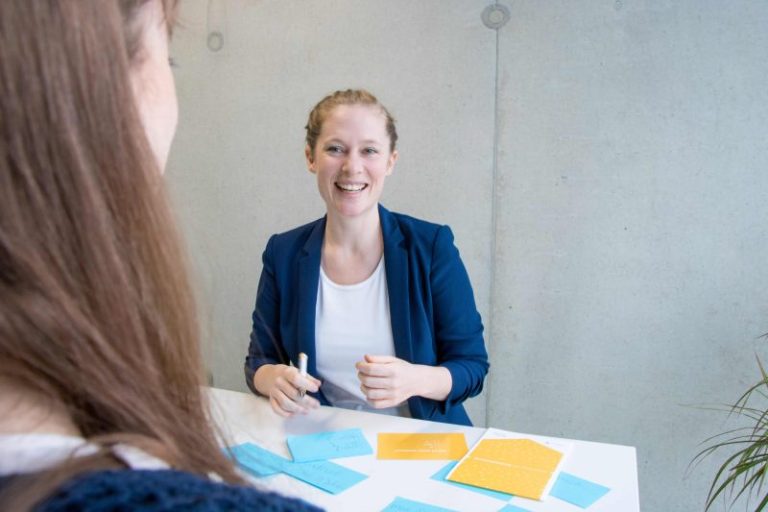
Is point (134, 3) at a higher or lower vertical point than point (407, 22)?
lower

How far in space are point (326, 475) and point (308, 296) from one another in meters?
0.63

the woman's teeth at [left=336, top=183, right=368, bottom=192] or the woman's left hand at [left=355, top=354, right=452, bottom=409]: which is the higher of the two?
the woman's teeth at [left=336, top=183, right=368, bottom=192]

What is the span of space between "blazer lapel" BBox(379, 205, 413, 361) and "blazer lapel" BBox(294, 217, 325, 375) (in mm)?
212

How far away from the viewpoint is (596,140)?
7.63 feet

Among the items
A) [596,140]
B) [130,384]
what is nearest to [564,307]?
[596,140]

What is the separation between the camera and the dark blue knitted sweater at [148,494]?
32 centimetres

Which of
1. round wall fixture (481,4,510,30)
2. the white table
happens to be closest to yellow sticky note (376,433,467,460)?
the white table

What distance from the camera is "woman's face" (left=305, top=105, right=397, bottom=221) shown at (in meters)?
1.74

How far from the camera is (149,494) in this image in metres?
0.34

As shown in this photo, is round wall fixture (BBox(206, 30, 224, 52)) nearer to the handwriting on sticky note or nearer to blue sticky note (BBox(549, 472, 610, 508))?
the handwriting on sticky note

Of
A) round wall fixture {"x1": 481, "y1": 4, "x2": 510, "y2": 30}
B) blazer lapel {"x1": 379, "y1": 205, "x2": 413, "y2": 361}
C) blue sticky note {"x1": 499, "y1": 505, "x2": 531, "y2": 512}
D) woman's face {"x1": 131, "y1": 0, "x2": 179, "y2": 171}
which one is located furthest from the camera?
round wall fixture {"x1": 481, "y1": 4, "x2": 510, "y2": 30}

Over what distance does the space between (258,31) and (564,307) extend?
1.91 m

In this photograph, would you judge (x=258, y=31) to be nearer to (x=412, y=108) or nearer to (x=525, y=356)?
(x=412, y=108)

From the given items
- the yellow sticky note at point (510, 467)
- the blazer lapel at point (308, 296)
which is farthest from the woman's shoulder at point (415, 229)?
the yellow sticky note at point (510, 467)
